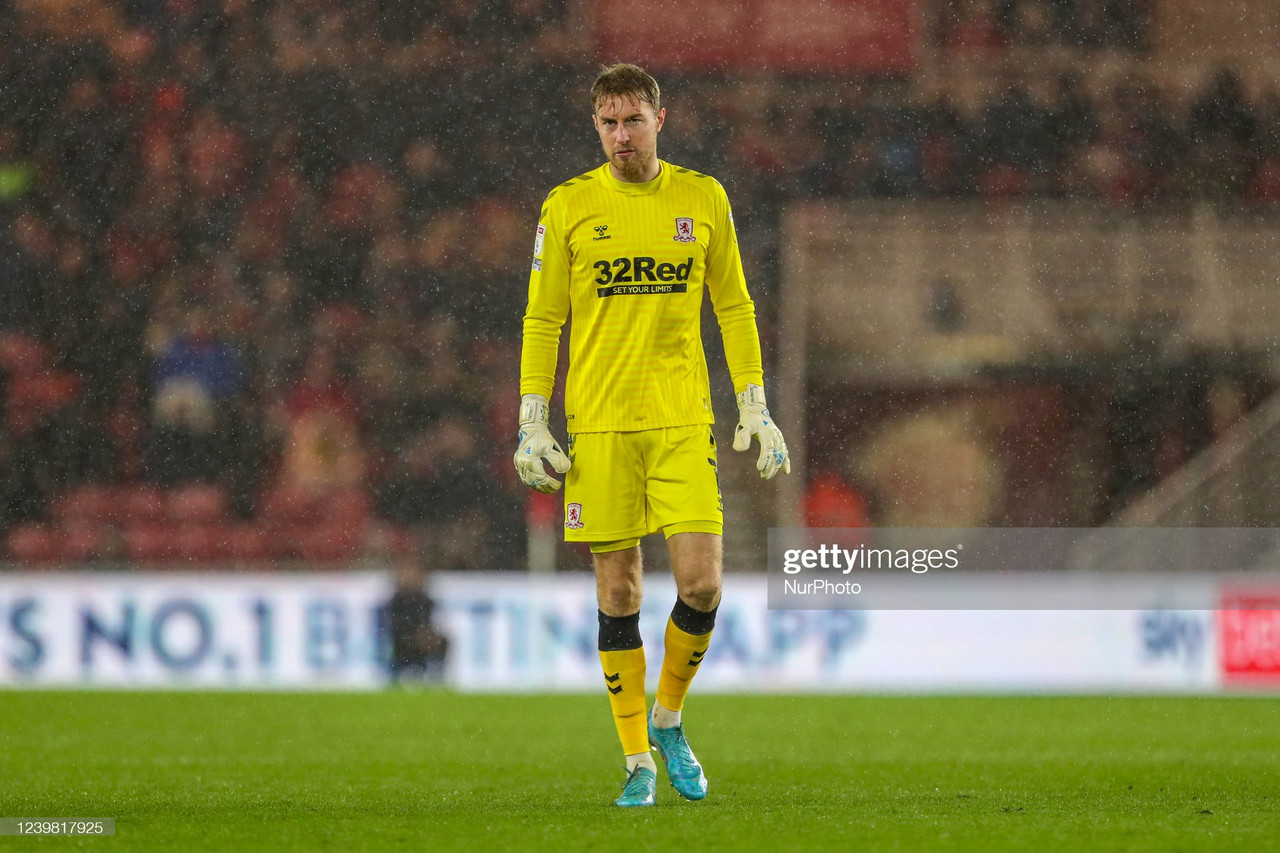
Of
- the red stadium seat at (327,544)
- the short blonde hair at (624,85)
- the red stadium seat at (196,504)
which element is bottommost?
the red stadium seat at (327,544)

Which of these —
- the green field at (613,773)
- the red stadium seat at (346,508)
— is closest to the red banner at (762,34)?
the red stadium seat at (346,508)

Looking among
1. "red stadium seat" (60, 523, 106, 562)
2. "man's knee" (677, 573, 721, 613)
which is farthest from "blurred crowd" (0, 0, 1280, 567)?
"man's knee" (677, 573, 721, 613)

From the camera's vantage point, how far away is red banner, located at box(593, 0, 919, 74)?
1299cm

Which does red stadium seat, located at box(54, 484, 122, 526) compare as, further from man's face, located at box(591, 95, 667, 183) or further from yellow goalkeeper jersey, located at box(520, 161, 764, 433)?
man's face, located at box(591, 95, 667, 183)

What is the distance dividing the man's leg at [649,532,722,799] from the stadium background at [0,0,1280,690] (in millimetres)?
6544

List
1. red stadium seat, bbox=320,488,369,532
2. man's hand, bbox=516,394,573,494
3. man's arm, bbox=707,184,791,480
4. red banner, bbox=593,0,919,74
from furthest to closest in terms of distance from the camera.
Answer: red banner, bbox=593,0,919,74 → red stadium seat, bbox=320,488,369,532 → man's arm, bbox=707,184,791,480 → man's hand, bbox=516,394,573,494

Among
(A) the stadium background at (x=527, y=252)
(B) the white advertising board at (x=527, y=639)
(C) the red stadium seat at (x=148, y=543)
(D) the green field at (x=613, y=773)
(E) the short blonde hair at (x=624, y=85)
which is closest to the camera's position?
(D) the green field at (x=613, y=773)

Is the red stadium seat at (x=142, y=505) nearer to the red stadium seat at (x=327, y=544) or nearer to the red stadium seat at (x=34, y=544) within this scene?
the red stadium seat at (x=34, y=544)

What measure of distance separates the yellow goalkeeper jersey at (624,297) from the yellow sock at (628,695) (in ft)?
1.95

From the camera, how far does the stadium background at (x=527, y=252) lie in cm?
1205

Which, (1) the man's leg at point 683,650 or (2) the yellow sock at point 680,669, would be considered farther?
(2) the yellow sock at point 680,669

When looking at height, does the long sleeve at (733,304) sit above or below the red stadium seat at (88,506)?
above

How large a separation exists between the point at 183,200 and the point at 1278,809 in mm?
10821

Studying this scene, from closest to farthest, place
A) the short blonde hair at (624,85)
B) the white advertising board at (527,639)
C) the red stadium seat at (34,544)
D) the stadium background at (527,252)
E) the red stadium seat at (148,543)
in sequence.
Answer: the short blonde hair at (624,85)
the white advertising board at (527,639)
the red stadium seat at (148,543)
the red stadium seat at (34,544)
the stadium background at (527,252)
